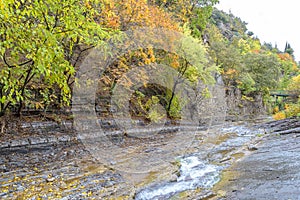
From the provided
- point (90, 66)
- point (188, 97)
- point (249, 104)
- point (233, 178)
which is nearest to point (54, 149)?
point (90, 66)

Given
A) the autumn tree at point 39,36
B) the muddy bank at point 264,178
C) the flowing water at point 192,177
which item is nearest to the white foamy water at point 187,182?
the flowing water at point 192,177

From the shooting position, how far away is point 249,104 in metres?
35.4

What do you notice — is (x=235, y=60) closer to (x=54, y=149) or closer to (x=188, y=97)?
(x=188, y=97)

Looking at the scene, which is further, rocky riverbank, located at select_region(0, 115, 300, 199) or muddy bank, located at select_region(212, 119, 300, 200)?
rocky riverbank, located at select_region(0, 115, 300, 199)

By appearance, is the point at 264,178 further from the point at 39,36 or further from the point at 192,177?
the point at 39,36

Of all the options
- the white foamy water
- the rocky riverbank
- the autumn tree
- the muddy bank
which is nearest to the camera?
the muddy bank

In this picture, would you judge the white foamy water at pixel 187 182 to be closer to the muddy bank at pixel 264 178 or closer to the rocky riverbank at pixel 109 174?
the rocky riverbank at pixel 109 174

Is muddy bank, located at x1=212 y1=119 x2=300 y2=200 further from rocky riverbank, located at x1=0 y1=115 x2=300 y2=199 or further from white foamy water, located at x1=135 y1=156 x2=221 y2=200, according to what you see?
white foamy water, located at x1=135 y1=156 x2=221 y2=200

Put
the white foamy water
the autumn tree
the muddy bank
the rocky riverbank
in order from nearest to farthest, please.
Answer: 1. the muddy bank
2. the autumn tree
3. the rocky riverbank
4. the white foamy water

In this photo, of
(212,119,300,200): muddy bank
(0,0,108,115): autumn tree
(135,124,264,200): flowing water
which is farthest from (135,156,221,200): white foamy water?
(0,0,108,115): autumn tree

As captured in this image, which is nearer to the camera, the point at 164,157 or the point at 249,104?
the point at 164,157

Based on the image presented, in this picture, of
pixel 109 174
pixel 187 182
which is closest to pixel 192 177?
pixel 187 182

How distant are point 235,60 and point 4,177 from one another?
1124 inches

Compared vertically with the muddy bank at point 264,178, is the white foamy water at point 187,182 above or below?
below
